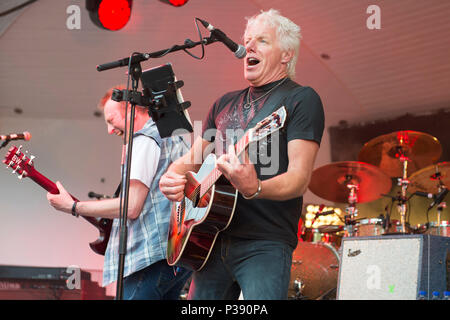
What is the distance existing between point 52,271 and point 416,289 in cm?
340

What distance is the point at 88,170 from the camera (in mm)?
5844

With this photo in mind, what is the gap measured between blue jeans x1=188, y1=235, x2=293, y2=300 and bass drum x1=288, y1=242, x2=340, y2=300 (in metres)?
2.75

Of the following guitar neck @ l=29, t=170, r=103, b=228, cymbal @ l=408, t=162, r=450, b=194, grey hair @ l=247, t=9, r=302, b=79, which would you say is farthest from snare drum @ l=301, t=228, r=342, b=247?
grey hair @ l=247, t=9, r=302, b=79

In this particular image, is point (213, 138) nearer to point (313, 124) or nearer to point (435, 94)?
point (313, 124)

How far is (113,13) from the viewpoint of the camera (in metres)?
4.87

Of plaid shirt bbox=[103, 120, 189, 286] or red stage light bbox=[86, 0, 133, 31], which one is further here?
red stage light bbox=[86, 0, 133, 31]

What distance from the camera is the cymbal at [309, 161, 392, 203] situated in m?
5.27

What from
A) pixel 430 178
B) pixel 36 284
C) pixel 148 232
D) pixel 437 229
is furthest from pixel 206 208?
pixel 430 178

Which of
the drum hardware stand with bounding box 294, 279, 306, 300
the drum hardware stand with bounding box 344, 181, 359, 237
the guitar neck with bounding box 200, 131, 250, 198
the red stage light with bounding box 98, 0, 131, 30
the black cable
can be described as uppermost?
the black cable

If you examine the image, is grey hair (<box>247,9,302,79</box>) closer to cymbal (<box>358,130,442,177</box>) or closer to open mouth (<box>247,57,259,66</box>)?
open mouth (<box>247,57,259,66</box>)

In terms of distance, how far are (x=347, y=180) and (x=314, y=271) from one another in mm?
1079

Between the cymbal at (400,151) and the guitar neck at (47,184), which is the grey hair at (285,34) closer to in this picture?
the guitar neck at (47,184)
